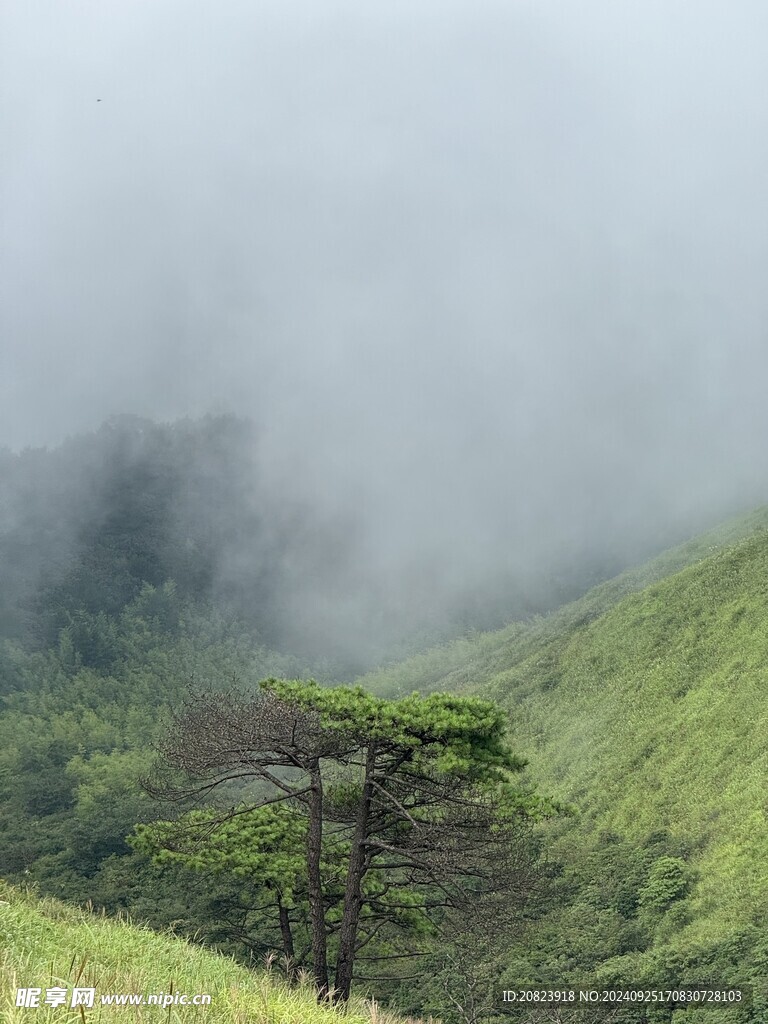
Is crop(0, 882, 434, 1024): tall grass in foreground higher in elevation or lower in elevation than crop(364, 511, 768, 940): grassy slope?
lower

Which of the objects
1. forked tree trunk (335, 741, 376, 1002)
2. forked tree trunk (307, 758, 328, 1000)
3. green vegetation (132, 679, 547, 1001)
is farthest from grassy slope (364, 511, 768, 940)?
forked tree trunk (307, 758, 328, 1000)

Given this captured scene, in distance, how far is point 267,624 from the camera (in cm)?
13900

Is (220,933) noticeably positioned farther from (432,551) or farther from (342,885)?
(432,551)

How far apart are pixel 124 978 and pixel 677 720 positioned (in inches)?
1172

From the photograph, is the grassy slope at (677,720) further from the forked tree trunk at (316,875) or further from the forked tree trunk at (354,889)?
the forked tree trunk at (316,875)

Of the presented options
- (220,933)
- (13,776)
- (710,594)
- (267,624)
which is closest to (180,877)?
(220,933)

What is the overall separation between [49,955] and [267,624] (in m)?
133

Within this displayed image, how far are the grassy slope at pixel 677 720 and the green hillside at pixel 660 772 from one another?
7 centimetres

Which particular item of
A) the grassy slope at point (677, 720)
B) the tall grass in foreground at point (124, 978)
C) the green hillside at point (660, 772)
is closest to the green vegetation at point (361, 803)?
the tall grass in foreground at point (124, 978)

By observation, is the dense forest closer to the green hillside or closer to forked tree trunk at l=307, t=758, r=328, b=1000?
the green hillside

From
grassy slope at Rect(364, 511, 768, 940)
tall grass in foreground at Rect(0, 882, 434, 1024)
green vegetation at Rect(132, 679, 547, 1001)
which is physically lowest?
tall grass in foreground at Rect(0, 882, 434, 1024)

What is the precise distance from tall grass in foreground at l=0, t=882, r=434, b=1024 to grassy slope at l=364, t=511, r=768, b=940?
1591cm

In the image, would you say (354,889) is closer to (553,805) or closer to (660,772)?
(553,805)

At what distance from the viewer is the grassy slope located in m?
23.9
